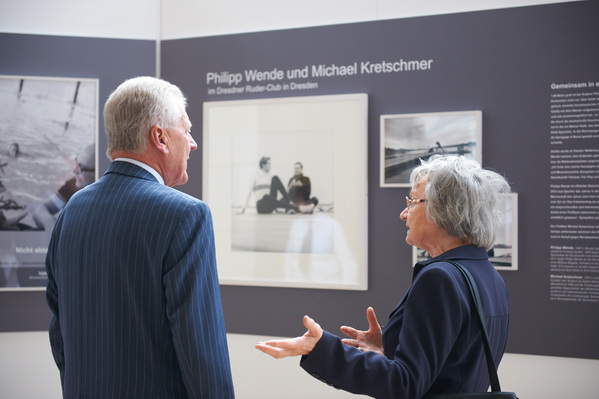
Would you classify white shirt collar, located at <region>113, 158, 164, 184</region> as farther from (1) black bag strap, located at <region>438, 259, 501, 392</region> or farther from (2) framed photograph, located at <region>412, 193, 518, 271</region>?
(2) framed photograph, located at <region>412, 193, 518, 271</region>

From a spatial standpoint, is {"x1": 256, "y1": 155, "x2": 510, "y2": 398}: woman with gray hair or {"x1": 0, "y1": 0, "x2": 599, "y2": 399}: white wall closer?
{"x1": 256, "y1": 155, "x2": 510, "y2": 398}: woman with gray hair

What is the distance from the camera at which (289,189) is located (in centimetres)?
495

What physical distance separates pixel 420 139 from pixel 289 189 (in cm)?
116

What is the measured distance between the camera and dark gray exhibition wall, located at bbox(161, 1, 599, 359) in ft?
14.0

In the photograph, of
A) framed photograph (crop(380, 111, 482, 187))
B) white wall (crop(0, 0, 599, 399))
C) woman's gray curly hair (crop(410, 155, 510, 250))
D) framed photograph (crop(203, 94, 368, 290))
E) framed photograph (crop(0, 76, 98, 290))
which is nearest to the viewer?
woman's gray curly hair (crop(410, 155, 510, 250))

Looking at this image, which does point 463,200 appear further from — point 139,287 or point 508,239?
point 508,239

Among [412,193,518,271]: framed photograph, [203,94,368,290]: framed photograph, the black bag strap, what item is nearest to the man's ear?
the black bag strap

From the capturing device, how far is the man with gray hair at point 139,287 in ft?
5.88

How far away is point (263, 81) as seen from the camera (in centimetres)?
511

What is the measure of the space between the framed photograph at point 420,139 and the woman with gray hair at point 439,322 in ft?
7.91

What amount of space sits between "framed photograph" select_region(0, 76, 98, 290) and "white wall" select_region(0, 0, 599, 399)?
524 millimetres

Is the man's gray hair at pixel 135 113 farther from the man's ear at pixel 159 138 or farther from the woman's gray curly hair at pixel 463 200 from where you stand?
the woman's gray curly hair at pixel 463 200

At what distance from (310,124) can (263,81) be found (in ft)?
1.99

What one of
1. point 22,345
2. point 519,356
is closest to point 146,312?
point 519,356
